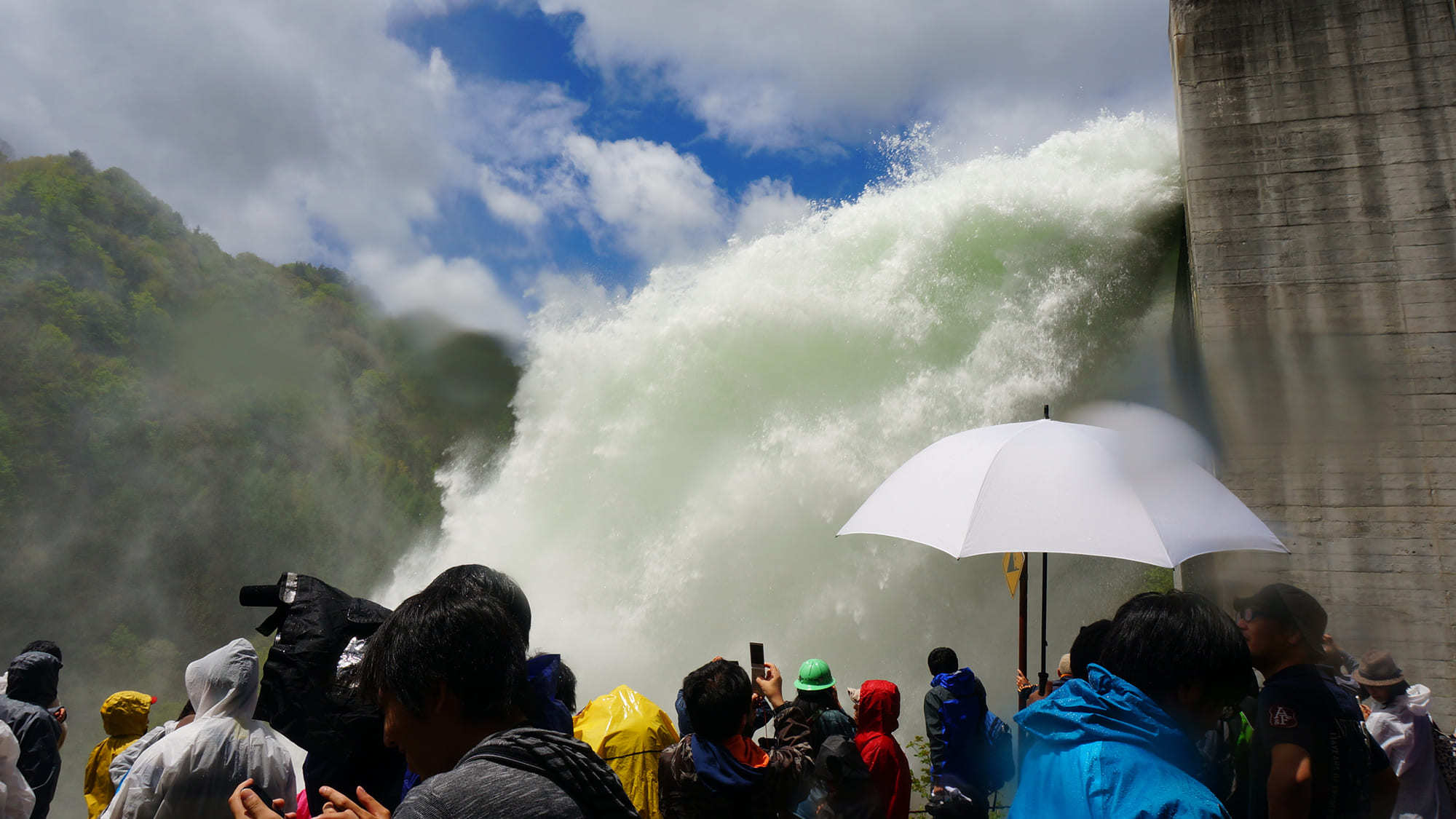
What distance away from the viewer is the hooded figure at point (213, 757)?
243cm

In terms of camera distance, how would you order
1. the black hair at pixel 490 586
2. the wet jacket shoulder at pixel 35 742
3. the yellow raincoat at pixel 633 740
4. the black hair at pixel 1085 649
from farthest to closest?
1. the wet jacket shoulder at pixel 35 742
2. the yellow raincoat at pixel 633 740
3. the black hair at pixel 1085 649
4. the black hair at pixel 490 586

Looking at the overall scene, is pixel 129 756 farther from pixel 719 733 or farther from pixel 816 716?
pixel 816 716

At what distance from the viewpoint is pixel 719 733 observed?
2.71 metres

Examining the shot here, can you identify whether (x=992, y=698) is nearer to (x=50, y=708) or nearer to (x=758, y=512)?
(x=758, y=512)

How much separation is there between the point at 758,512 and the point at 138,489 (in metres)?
16.5

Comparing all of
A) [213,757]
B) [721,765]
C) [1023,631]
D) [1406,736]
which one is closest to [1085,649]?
[721,765]

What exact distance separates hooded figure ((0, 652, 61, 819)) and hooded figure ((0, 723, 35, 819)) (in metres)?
0.64

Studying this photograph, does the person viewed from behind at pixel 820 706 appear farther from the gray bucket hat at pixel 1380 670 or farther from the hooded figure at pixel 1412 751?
the gray bucket hat at pixel 1380 670

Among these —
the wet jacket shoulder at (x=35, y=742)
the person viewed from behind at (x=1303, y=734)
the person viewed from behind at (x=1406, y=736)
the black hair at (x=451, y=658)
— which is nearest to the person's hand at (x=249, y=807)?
the black hair at (x=451, y=658)

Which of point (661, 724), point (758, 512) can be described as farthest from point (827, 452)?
point (661, 724)

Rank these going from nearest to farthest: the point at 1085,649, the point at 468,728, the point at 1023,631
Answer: the point at 468,728
the point at 1085,649
the point at 1023,631

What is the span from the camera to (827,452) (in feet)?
Answer: 33.8

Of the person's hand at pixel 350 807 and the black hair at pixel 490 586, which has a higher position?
the black hair at pixel 490 586

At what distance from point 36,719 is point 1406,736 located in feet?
20.9
